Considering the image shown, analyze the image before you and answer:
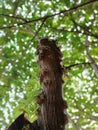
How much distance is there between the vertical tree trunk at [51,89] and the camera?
8.30 ft

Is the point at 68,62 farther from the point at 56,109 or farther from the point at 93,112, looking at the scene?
the point at 56,109

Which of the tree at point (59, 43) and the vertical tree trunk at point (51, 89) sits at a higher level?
the tree at point (59, 43)

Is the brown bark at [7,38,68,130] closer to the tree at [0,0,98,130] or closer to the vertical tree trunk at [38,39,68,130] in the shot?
the vertical tree trunk at [38,39,68,130]

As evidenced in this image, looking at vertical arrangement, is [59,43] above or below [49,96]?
above

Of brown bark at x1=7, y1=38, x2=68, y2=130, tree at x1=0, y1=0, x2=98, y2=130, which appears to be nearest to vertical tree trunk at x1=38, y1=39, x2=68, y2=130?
brown bark at x1=7, y1=38, x2=68, y2=130

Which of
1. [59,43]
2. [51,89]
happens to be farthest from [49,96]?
[59,43]

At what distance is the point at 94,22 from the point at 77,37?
0.53m

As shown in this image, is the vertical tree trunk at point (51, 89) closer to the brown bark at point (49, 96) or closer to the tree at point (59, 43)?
the brown bark at point (49, 96)

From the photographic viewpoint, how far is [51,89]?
2717mm

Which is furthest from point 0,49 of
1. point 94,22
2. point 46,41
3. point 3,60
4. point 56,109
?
point 56,109

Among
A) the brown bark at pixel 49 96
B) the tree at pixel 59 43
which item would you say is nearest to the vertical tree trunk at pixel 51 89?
the brown bark at pixel 49 96

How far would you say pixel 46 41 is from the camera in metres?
3.07

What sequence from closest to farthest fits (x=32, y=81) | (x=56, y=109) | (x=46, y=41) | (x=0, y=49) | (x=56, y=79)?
(x=56, y=109)
(x=56, y=79)
(x=46, y=41)
(x=0, y=49)
(x=32, y=81)

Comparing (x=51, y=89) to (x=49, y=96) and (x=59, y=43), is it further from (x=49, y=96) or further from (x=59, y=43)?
(x=59, y=43)
